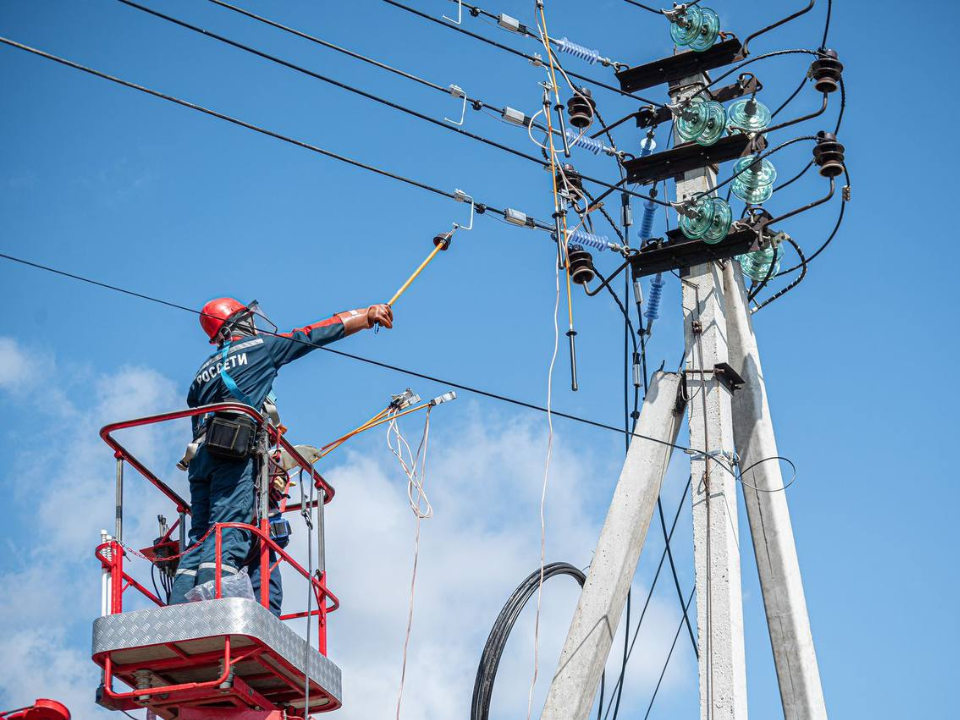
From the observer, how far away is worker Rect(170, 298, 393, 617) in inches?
325

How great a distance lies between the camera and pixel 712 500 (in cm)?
940

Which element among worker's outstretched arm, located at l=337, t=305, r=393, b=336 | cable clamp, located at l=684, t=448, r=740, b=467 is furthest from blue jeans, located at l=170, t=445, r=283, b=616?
cable clamp, located at l=684, t=448, r=740, b=467

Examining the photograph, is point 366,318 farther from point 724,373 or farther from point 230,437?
point 724,373

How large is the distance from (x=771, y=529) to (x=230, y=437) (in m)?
3.89

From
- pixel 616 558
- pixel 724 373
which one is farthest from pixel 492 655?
pixel 724 373

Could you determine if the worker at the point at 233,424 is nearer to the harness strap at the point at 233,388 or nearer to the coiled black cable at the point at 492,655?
the harness strap at the point at 233,388

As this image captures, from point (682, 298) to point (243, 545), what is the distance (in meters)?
3.82

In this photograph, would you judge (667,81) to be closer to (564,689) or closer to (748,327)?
(748,327)

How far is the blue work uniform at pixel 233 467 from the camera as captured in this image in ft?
26.9

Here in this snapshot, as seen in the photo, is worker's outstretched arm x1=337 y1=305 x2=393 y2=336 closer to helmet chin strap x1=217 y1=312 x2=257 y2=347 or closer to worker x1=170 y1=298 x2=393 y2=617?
worker x1=170 y1=298 x2=393 y2=617

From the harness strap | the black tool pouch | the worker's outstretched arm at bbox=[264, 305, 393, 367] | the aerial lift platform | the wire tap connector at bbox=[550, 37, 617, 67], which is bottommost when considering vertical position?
the aerial lift platform

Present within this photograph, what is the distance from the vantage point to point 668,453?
9688 millimetres

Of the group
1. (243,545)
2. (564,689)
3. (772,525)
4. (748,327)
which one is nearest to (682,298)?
(748,327)

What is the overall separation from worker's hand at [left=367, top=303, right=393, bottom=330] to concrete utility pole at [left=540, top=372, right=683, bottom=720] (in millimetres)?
1876
